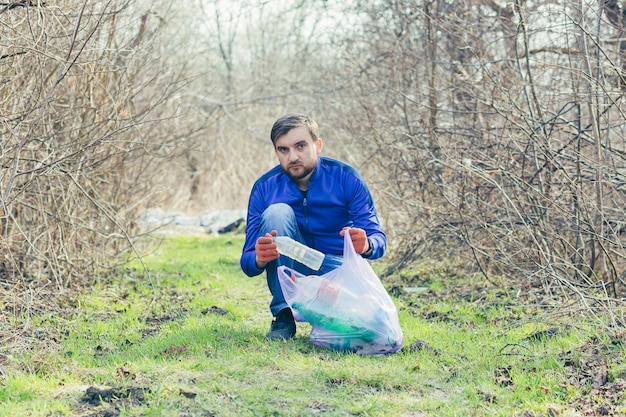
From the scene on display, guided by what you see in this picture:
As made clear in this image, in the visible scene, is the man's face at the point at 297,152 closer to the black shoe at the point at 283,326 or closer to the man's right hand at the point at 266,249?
the man's right hand at the point at 266,249

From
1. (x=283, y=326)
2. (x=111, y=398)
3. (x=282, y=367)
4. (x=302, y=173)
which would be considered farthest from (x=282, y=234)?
(x=111, y=398)

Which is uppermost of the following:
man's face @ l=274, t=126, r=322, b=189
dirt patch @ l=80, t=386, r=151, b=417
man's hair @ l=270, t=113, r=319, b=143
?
man's hair @ l=270, t=113, r=319, b=143

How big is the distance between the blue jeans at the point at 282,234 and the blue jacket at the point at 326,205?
9 centimetres

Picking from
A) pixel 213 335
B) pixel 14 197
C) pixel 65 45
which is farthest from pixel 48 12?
pixel 213 335

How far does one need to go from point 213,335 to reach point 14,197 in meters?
1.56

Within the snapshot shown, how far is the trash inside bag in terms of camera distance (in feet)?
13.2

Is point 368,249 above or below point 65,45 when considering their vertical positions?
below

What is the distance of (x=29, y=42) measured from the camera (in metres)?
4.62

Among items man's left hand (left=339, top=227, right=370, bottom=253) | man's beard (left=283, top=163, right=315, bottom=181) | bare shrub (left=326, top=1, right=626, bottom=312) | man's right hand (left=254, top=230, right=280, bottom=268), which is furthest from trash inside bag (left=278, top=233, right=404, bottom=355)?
bare shrub (left=326, top=1, right=626, bottom=312)

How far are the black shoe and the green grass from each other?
8 cm

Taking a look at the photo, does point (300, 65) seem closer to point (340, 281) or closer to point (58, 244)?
point (58, 244)

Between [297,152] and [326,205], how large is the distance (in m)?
0.35

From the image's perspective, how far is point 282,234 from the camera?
4293mm

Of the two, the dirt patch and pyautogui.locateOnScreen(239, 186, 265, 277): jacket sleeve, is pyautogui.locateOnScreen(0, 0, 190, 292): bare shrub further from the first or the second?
the dirt patch
